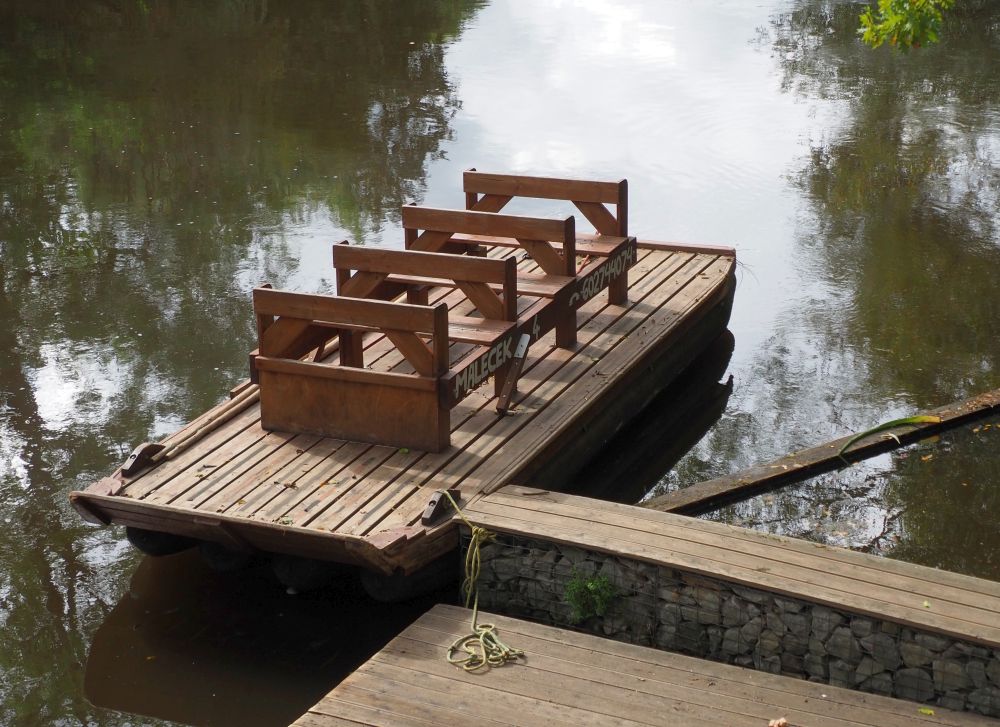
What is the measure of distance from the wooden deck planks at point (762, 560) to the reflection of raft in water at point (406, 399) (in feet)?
1.31

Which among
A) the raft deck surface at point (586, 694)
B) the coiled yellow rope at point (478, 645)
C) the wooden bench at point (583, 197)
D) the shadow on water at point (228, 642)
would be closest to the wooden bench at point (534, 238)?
the wooden bench at point (583, 197)

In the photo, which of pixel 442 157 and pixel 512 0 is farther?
pixel 512 0

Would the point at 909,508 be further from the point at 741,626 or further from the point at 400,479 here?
the point at 400,479

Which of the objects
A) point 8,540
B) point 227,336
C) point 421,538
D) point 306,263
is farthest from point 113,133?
point 421,538

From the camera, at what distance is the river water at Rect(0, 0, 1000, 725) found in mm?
6828

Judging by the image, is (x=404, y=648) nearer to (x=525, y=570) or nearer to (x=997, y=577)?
(x=525, y=570)

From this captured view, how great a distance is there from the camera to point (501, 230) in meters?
8.14

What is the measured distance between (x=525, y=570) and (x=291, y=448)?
5.17ft

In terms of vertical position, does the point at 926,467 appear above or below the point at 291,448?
below

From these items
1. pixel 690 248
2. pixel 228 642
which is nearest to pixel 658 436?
pixel 690 248

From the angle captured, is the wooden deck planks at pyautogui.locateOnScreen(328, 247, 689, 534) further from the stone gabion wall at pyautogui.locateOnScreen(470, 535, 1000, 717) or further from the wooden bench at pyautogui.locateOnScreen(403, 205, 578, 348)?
the stone gabion wall at pyautogui.locateOnScreen(470, 535, 1000, 717)

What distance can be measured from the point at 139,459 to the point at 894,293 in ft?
22.2

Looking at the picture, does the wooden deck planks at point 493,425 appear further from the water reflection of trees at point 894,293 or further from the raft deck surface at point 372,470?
the water reflection of trees at point 894,293

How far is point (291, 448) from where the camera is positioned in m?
7.11
